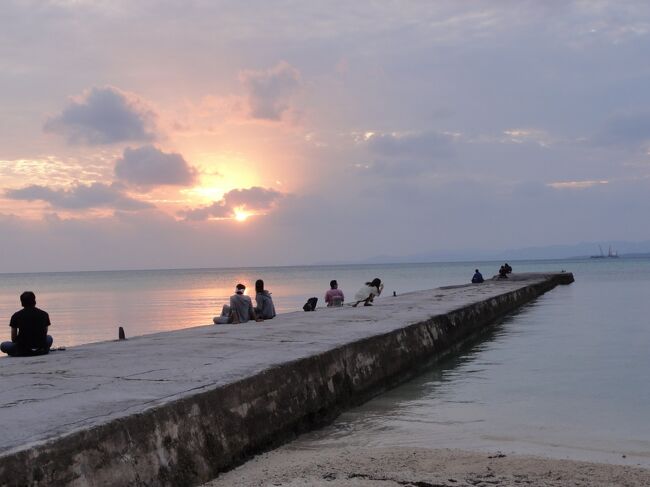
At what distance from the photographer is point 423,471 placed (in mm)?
5242

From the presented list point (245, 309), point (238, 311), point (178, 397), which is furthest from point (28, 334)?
point (245, 309)

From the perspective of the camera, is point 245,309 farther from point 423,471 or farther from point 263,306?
point 423,471

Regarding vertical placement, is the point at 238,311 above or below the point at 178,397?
above

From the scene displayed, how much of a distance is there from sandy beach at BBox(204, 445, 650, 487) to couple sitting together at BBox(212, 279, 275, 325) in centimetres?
893

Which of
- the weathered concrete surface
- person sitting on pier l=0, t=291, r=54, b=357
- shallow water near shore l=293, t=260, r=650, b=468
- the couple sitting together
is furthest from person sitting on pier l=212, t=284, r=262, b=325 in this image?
person sitting on pier l=0, t=291, r=54, b=357

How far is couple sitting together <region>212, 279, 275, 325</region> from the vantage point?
14.7 m

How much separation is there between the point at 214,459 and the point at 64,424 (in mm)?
1258

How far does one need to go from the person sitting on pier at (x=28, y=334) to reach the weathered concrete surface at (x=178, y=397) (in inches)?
14.2

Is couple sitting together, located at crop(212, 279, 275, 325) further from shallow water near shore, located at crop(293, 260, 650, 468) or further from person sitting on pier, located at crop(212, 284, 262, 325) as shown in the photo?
shallow water near shore, located at crop(293, 260, 650, 468)

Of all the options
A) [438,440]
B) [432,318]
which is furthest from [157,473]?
[432,318]

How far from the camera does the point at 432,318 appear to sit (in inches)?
554

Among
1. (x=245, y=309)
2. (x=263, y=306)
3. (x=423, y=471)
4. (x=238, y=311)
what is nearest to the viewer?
(x=423, y=471)

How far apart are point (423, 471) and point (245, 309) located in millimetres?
9895

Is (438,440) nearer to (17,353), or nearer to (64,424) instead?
(64,424)
